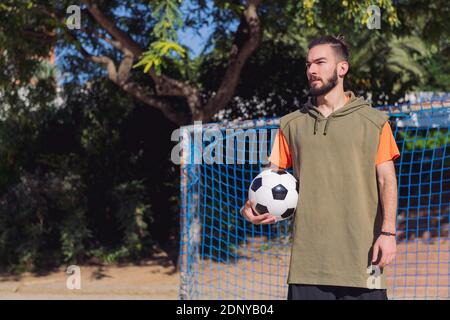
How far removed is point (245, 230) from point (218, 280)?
803 mm

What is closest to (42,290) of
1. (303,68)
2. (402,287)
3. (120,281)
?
(120,281)

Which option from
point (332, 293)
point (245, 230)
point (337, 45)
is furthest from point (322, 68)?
point (245, 230)

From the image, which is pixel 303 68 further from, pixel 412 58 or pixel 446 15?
pixel 412 58

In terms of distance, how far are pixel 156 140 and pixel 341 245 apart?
779 centimetres

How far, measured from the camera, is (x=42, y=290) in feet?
27.1

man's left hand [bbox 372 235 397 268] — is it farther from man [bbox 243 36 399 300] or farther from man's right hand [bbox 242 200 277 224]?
man's right hand [bbox 242 200 277 224]

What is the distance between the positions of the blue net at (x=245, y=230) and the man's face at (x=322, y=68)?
317 centimetres

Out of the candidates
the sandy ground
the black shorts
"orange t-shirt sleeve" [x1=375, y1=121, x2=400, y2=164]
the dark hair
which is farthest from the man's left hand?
the sandy ground

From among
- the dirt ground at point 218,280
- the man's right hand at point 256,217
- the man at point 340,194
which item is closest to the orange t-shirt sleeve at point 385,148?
the man at point 340,194

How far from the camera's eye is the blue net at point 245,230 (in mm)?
7012

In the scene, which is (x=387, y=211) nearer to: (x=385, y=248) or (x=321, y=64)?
(x=385, y=248)

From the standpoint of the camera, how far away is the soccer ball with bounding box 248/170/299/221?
3.19 meters

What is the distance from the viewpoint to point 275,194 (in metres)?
3.19

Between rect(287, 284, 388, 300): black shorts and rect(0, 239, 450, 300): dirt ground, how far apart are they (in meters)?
4.36
